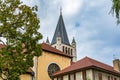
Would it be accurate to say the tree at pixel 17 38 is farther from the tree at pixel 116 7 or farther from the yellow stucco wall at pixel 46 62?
the yellow stucco wall at pixel 46 62

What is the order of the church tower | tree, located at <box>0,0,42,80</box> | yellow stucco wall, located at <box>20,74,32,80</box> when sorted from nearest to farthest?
tree, located at <box>0,0,42,80</box>
yellow stucco wall, located at <box>20,74,32,80</box>
the church tower

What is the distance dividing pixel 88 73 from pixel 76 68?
231 centimetres

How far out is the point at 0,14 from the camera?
2153 centimetres

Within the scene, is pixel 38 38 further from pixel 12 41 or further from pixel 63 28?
pixel 63 28

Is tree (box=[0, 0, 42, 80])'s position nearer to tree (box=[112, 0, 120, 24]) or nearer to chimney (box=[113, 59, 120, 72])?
tree (box=[112, 0, 120, 24])

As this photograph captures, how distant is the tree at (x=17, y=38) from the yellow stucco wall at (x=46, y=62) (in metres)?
19.6

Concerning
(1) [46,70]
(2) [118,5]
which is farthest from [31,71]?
(2) [118,5]

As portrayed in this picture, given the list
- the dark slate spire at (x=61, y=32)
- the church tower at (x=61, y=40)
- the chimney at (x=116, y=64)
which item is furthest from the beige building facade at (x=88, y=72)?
the dark slate spire at (x=61, y=32)

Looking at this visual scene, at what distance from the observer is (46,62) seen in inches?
1715

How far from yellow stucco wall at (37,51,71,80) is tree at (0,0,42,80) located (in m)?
19.6

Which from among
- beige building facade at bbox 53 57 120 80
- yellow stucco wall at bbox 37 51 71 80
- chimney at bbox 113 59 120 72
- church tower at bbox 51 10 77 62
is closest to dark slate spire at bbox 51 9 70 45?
church tower at bbox 51 10 77 62

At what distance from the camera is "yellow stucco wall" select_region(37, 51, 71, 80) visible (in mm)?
42278

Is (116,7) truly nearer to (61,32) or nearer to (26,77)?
(26,77)

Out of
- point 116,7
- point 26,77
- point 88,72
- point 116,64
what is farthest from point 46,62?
point 116,7
